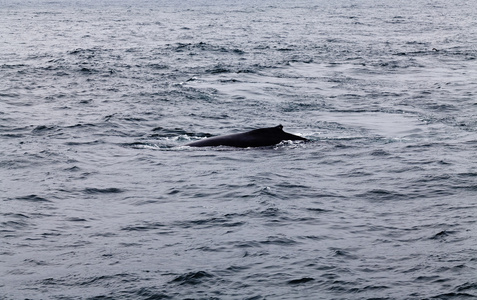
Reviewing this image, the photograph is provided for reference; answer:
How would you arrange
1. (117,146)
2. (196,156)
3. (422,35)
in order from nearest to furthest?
1. (196,156)
2. (117,146)
3. (422,35)

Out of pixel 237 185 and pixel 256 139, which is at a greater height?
pixel 256 139

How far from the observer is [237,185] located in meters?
17.7

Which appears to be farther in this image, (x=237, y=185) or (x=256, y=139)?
(x=256, y=139)

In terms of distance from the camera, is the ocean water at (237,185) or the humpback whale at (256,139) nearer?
the ocean water at (237,185)

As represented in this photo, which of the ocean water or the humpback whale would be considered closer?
the ocean water

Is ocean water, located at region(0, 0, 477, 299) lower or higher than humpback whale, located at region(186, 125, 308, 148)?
lower

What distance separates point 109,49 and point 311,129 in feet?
94.7

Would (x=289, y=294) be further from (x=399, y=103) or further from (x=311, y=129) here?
(x=399, y=103)

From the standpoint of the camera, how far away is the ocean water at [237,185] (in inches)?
483

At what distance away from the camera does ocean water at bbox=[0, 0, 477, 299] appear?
1227 cm

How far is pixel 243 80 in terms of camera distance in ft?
115

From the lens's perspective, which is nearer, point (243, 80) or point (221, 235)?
point (221, 235)

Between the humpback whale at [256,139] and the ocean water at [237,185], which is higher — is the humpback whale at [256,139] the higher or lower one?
the higher one

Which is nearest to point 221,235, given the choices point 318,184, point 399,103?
point 318,184
